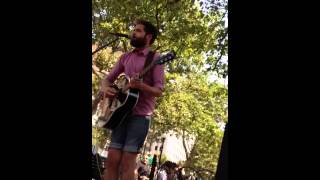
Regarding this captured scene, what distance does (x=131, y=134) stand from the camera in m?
2.62

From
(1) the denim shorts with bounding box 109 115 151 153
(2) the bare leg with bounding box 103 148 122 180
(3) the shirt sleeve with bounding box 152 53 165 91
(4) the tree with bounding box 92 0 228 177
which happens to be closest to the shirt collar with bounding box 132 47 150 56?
(3) the shirt sleeve with bounding box 152 53 165 91

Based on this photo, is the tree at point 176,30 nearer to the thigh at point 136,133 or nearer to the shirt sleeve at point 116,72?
the shirt sleeve at point 116,72

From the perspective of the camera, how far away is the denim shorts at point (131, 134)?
2600mm

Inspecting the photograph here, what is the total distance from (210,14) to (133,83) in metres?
7.34

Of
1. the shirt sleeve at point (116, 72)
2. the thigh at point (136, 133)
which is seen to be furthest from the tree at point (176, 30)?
the thigh at point (136, 133)

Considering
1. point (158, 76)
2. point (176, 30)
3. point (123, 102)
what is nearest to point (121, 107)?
point (123, 102)

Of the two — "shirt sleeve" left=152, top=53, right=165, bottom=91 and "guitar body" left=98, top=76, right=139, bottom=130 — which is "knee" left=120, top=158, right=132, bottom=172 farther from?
"shirt sleeve" left=152, top=53, right=165, bottom=91

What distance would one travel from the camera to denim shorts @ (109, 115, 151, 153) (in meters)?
2.60
